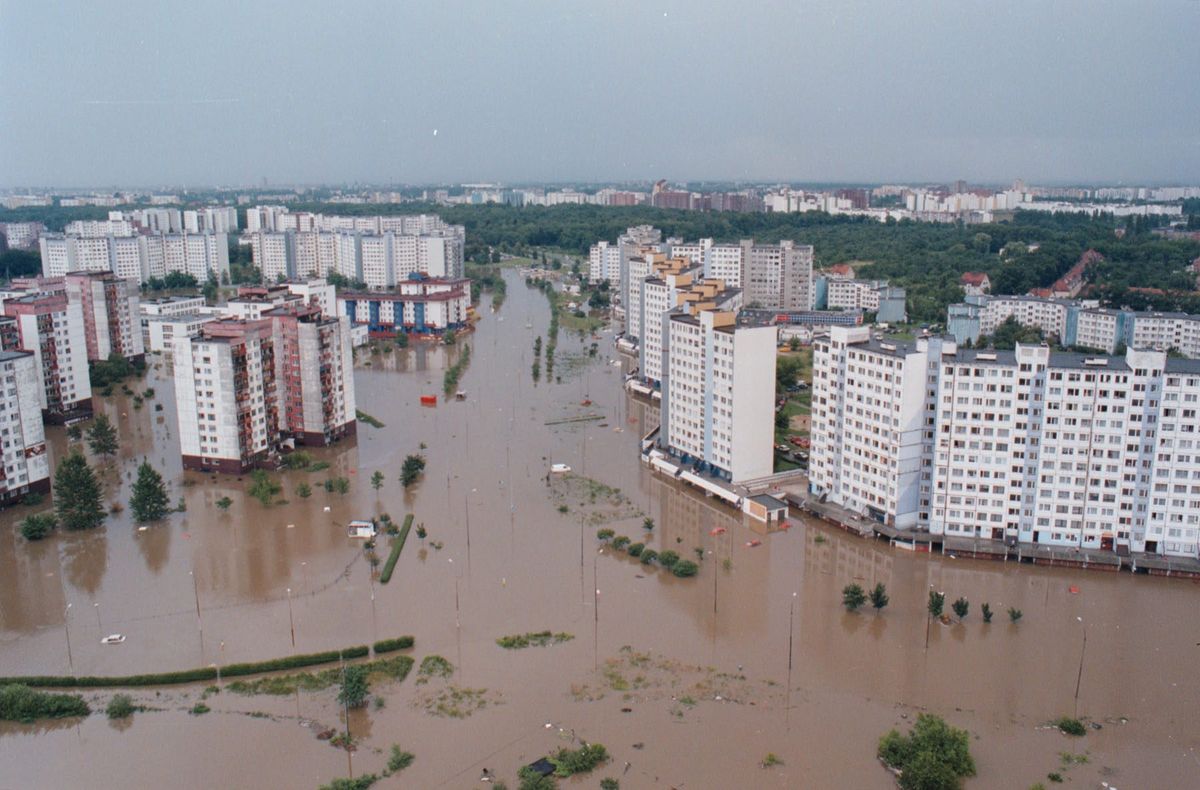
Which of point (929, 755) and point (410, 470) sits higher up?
point (410, 470)

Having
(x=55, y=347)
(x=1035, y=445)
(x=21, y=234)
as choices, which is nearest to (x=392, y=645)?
(x=1035, y=445)

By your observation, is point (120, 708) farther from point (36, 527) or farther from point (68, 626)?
point (36, 527)

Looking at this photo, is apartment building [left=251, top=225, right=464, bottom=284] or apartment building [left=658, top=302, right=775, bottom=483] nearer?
apartment building [left=658, top=302, right=775, bottom=483]

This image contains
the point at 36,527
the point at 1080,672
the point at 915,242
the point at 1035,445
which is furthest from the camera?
the point at 915,242

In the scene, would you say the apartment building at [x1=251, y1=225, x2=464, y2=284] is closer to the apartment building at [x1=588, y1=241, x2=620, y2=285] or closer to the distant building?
Answer: the apartment building at [x1=588, y1=241, x2=620, y2=285]

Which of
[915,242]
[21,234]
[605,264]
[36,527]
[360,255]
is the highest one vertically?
[21,234]

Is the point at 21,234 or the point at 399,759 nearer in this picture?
the point at 399,759

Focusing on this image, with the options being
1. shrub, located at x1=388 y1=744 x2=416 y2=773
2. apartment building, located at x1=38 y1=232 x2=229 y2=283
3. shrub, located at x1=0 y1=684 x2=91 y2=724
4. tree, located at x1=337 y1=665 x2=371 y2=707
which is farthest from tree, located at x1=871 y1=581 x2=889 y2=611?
apartment building, located at x1=38 y1=232 x2=229 y2=283
